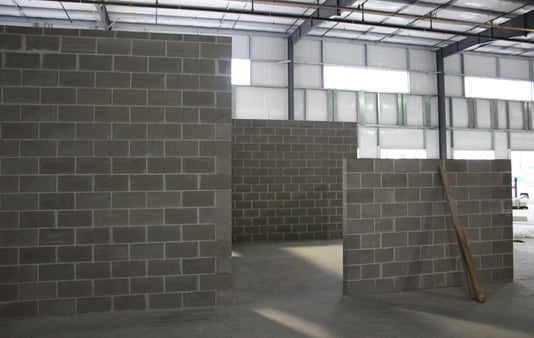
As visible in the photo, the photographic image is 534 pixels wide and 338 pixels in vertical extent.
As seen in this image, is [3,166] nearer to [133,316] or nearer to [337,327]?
[133,316]

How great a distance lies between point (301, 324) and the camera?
3.99 meters

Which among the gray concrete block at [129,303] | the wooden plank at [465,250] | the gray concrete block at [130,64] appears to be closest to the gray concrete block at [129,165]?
the gray concrete block at [130,64]

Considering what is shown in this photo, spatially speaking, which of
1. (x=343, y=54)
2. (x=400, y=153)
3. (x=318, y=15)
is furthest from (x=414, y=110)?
(x=318, y=15)

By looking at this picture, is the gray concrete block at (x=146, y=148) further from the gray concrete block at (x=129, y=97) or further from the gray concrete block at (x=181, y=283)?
the gray concrete block at (x=181, y=283)

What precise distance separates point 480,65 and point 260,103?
9637 millimetres

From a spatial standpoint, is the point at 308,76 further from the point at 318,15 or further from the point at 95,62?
the point at 95,62

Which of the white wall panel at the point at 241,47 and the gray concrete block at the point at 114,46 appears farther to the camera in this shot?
the white wall panel at the point at 241,47

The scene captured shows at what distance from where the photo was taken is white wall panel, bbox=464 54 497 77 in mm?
16266

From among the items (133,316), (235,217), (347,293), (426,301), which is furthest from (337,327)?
(235,217)

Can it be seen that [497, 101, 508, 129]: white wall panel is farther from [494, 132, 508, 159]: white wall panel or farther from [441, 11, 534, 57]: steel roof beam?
[441, 11, 534, 57]: steel roof beam

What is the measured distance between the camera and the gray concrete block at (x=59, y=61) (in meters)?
4.29

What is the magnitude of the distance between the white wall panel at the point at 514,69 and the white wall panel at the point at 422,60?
125 inches

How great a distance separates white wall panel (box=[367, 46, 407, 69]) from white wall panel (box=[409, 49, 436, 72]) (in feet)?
1.29

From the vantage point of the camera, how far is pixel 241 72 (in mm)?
14016
